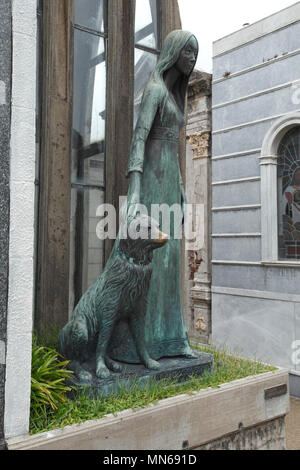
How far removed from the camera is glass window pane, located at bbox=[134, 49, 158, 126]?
5.86 metres

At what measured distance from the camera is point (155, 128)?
3.61 metres

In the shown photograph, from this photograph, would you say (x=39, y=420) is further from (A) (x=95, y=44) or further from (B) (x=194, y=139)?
(B) (x=194, y=139)

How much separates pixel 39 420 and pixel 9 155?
5.24ft

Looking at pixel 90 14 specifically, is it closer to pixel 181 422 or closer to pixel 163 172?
pixel 163 172

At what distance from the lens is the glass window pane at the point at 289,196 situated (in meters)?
7.36

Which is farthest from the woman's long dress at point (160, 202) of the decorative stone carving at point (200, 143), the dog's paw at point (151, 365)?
the decorative stone carving at point (200, 143)

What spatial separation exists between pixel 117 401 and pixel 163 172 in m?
1.79

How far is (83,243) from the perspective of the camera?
17.5 ft

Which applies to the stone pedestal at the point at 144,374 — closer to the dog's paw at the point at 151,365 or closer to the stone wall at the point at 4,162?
the dog's paw at the point at 151,365

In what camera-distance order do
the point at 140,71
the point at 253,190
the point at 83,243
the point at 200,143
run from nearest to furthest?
the point at 83,243, the point at 140,71, the point at 253,190, the point at 200,143

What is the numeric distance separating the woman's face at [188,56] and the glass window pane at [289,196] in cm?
429

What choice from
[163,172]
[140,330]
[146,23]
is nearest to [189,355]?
[140,330]

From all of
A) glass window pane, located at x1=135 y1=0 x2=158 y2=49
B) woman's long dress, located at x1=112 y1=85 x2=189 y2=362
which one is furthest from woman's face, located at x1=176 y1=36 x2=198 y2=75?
glass window pane, located at x1=135 y1=0 x2=158 y2=49
